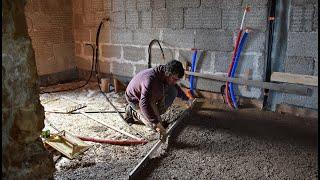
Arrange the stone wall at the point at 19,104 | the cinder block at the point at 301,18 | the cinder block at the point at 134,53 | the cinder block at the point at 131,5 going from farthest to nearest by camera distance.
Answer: the cinder block at the point at 134,53 < the cinder block at the point at 131,5 < the cinder block at the point at 301,18 < the stone wall at the point at 19,104

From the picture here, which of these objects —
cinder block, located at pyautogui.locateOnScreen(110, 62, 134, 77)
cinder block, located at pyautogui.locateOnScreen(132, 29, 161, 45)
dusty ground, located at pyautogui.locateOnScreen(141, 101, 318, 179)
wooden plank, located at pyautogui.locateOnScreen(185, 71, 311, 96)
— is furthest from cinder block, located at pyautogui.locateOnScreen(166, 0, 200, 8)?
dusty ground, located at pyautogui.locateOnScreen(141, 101, 318, 179)

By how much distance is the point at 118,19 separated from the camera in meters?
4.39

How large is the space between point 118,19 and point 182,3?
118 cm

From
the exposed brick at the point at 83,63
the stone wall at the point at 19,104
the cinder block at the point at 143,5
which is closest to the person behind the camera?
the stone wall at the point at 19,104

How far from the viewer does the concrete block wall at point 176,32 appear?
3.34 metres

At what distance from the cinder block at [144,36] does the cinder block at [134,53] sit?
106mm

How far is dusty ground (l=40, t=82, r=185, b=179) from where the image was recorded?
7.15 ft

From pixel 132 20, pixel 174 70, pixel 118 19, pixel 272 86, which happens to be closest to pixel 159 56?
pixel 132 20

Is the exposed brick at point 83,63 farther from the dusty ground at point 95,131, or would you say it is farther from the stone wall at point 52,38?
the dusty ground at point 95,131

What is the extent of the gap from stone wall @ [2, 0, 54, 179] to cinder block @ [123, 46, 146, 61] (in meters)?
3.18

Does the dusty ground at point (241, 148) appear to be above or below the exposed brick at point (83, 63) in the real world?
below

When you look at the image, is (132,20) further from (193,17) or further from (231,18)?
(231,18)

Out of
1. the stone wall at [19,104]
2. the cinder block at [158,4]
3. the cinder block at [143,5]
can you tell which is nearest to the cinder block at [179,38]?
the cinder block at [158,4]

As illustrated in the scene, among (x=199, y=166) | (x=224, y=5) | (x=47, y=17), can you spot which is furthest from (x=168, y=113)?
(x=47, y=17)
